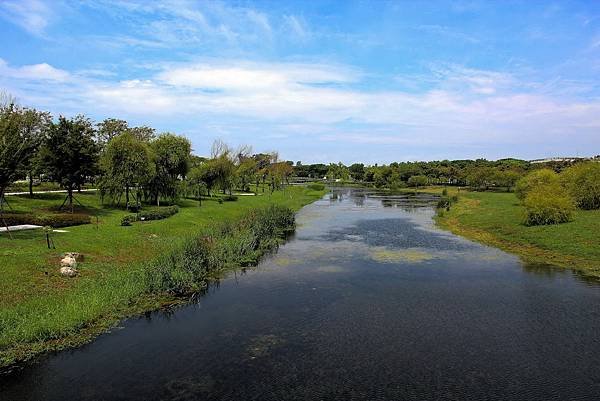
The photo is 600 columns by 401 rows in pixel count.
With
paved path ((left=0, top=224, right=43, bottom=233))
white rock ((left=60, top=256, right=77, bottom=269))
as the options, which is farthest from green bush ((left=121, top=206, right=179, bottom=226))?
white rock ((left=60, top=256, right=77, bottom=269))

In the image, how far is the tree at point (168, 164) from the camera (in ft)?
174

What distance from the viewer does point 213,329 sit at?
62.1 feet

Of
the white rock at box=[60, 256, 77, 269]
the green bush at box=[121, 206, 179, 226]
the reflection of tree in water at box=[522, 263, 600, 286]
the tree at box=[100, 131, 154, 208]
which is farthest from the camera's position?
the tree at box=[100, 131, 154, 208]

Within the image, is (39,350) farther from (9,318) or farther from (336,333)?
(336,333)

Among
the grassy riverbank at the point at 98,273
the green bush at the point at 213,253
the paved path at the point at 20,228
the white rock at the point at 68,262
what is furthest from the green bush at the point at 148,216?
the white rock at the point at 68,262

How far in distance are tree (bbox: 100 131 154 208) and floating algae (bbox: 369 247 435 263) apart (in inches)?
1094

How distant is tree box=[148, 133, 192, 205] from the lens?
53.1 meters

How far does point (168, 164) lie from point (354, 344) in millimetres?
44425

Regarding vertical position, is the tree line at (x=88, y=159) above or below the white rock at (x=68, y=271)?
above

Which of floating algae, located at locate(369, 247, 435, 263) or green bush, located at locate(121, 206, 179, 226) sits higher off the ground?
green bush, located at locate(121, 206, 179, 226)

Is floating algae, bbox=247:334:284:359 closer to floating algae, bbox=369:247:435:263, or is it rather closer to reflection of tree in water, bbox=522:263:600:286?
floating algae, bbox=369:247:435:263

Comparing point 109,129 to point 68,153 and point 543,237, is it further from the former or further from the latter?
point 543,237

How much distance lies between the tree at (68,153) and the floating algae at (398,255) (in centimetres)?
2898

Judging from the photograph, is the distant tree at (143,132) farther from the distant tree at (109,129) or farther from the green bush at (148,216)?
the green bush at (148,216)
